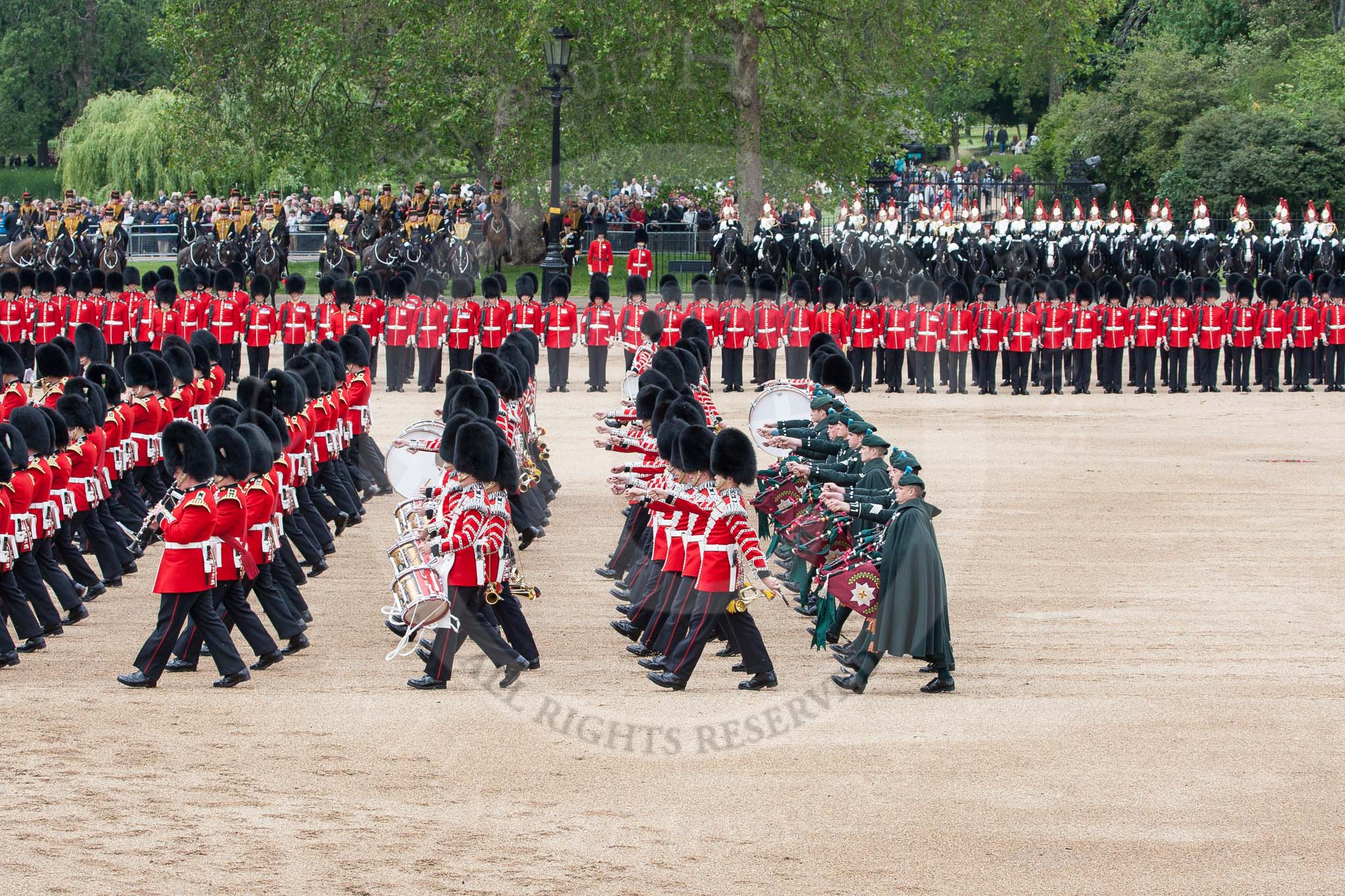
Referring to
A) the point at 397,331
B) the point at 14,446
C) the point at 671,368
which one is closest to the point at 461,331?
the point at 397,331

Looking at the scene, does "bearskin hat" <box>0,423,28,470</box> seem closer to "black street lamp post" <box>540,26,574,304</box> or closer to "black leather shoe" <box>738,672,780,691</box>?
"black leather shoe" <box>738,672,780,691</box>

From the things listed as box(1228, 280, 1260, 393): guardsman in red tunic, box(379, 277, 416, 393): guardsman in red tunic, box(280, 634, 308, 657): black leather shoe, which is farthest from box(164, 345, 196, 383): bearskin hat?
box(1228, 280, 1260, 393): guardsman in red tunic

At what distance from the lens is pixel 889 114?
95.2 ft

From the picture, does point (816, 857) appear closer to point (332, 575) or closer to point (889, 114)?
point (332, 575)

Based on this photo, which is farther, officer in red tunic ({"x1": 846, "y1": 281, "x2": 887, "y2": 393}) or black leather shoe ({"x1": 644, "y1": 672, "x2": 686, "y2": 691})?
officer in red tunic ({"x1": 846, "y1": 281, "x2": 887, "y2": 393})

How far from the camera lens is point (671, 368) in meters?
12.0

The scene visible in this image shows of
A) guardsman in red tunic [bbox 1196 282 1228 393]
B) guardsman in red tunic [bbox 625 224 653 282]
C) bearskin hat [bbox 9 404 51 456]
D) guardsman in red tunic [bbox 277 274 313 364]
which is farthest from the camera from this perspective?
guardsman in red tunic [bbox 625 224 653 282]

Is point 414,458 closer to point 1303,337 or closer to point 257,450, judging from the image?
point 257,450

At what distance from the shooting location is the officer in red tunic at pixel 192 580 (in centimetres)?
816

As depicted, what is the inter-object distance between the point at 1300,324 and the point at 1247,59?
1886 cm

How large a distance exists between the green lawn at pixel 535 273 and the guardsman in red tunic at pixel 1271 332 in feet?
32.4

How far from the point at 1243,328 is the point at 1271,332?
319 mm

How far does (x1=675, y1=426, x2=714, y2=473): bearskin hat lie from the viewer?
334 inches

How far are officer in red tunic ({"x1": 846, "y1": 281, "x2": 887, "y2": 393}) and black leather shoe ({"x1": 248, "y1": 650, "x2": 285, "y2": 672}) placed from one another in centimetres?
1221
